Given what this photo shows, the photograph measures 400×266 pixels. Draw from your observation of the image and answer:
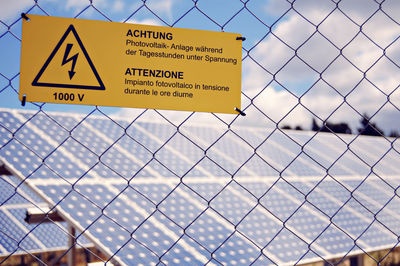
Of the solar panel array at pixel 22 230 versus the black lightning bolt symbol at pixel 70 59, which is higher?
the black lightning bolt symbol at pixel 70 59

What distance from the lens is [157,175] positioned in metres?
4.96

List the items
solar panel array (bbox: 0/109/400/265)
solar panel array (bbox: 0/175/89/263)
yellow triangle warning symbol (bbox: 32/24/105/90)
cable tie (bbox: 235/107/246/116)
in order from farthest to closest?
1. solar panel array (bbox: 0/175/89/263)
2. solar panel array (bbox: 0/109/400/265)
3. cable tie (bbox: 235/107/246/116)
4. yellow triangle warning symbol (bbox: 32/24/105/90)

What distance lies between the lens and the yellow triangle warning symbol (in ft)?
4.44

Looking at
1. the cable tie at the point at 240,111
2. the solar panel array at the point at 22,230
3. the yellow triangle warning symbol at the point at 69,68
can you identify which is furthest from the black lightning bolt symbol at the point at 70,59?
the solar panel array at the point at 22,230

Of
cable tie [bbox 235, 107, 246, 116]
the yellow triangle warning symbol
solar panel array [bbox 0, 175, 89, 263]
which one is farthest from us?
solar panel array [bbox 0, 175, 89, 263]

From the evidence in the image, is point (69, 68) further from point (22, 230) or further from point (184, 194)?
point (22, 230)

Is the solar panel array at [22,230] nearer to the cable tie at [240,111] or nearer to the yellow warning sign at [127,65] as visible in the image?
the yellow warning sign at [127,65]

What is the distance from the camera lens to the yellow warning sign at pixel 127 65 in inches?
53.4

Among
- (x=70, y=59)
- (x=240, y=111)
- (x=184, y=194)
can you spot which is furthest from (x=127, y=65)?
(x=184, y=194)

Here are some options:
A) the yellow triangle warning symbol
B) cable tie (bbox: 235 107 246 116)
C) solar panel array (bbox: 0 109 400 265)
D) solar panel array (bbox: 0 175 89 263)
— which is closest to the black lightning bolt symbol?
the yellow triangle warning symbol

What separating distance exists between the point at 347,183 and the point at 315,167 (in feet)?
2.03

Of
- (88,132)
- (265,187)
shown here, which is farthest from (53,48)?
(265,187)

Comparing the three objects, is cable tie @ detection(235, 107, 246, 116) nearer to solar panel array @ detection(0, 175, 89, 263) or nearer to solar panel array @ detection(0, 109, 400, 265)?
solar panel array @ detection(0, 109, 400, 265)

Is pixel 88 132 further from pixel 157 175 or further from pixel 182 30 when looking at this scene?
pixel 182 30
